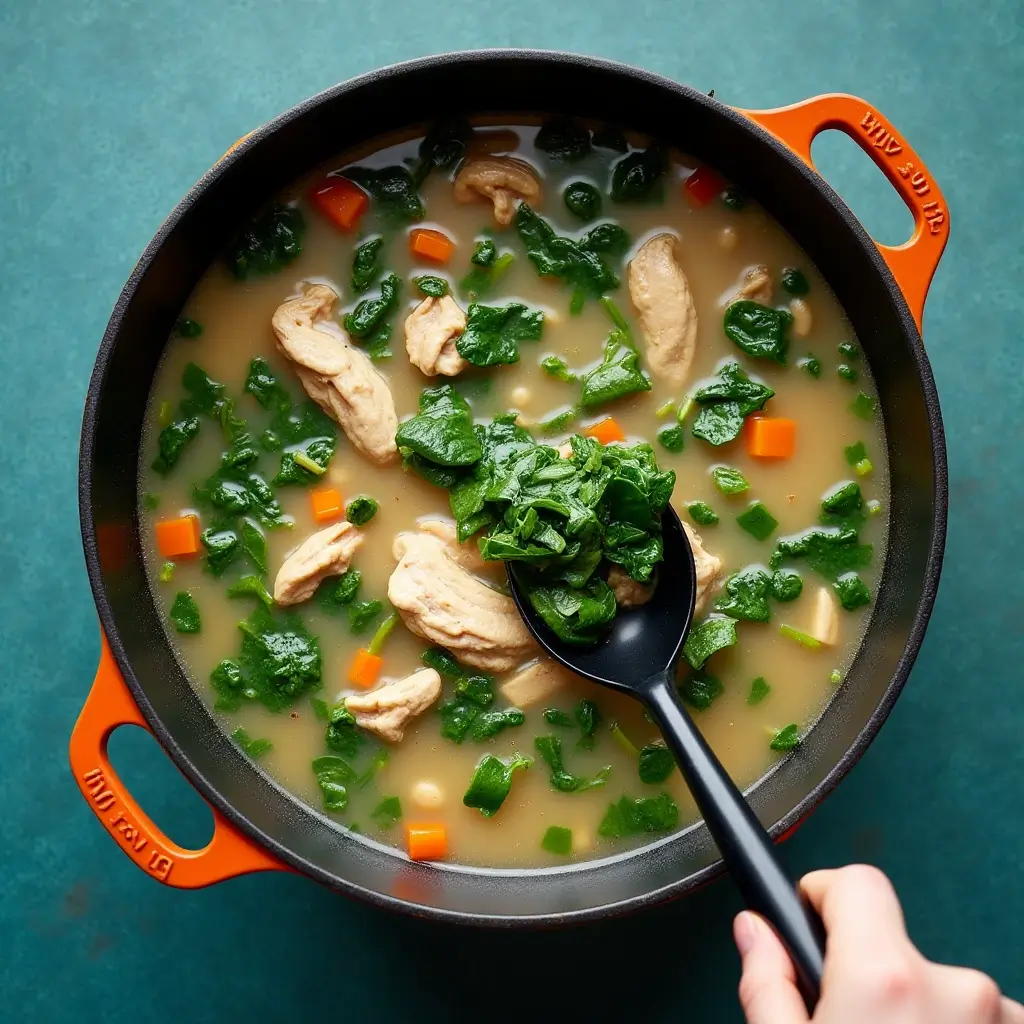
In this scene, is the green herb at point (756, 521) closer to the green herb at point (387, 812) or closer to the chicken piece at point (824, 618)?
the chicken piece at point (824, 618)

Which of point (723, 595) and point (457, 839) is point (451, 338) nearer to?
point (723, 595)

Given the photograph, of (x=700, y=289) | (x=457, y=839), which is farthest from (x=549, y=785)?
(x=700, y=289)

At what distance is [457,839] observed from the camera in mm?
2971

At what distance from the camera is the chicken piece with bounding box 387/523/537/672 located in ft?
9.33

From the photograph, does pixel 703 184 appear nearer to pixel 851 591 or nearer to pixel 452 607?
pixel 851 591

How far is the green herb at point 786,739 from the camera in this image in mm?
2971

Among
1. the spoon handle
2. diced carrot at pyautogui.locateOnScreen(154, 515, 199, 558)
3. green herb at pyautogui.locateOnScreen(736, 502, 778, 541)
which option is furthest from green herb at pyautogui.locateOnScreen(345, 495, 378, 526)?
green herb at pyautogui.locateOnScreen(736, 502, 778, 541)

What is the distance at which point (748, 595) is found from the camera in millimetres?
2965

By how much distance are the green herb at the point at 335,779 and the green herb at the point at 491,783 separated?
34 cm

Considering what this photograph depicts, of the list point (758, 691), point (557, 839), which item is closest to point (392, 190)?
point (758, 691)

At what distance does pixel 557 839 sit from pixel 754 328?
1519mm

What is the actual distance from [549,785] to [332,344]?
135 cm

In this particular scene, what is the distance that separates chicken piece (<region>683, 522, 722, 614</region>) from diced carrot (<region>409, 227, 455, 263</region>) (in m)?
1.00

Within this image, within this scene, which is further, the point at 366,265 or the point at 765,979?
the point at 366,265
